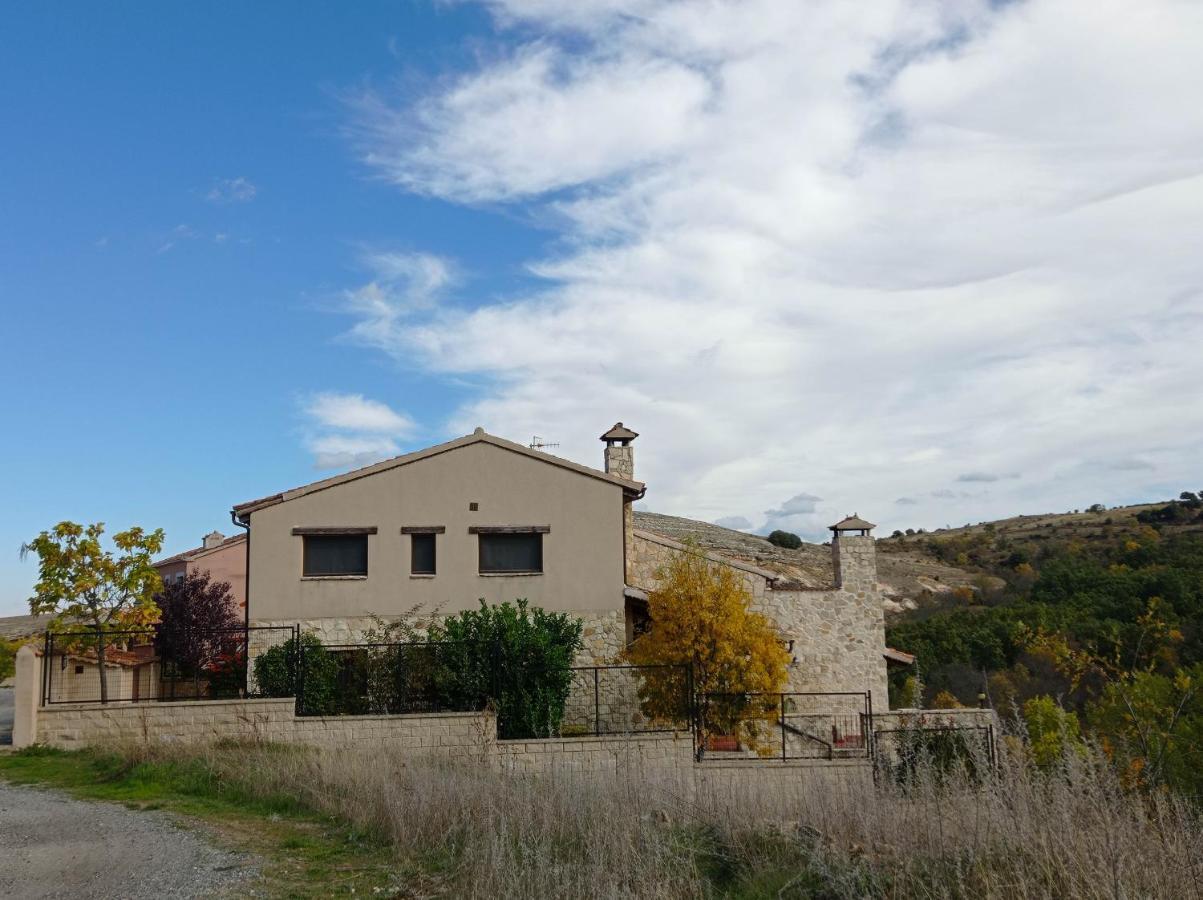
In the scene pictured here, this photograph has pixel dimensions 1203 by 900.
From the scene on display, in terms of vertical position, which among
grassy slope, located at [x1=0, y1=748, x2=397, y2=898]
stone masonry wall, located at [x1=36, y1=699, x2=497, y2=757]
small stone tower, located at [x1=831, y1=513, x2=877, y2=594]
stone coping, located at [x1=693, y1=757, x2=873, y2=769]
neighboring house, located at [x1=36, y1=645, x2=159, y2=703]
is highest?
small stone tower, located at [x1=831, y1=513, x2=877, y2=594]

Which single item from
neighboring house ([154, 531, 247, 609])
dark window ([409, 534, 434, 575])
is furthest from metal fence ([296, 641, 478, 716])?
neighboring house ([154, 531, 247, 609])

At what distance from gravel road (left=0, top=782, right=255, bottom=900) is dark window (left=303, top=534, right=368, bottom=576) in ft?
33.6

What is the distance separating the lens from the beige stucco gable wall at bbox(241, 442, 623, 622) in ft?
72.9

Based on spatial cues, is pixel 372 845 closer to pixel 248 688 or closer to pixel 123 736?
pixel 123 736

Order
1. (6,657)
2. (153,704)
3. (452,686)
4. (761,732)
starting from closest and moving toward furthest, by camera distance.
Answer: (153,704)
(452,686)
(761,732)
(6,657)

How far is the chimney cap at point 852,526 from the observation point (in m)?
24.0

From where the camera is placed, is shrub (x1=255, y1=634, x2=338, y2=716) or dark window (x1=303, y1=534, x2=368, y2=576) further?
dark window (x1=303, y1=534, x2=368, y2=576)

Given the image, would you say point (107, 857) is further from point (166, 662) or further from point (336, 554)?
point (336, 554)

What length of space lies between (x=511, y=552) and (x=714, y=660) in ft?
18.4

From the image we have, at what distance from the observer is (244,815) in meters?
12.0

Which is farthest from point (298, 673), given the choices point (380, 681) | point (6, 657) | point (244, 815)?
point (6, 657)

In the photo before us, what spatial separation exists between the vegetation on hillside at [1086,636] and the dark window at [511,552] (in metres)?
8.30

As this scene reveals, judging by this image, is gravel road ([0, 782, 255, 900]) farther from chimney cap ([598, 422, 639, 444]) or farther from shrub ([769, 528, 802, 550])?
shrub ([769, 528, 802, 550])

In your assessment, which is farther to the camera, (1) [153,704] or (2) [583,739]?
(2) [583,739]
